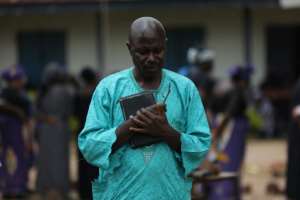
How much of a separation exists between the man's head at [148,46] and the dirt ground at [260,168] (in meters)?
6.11

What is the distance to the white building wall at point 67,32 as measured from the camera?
1766cm

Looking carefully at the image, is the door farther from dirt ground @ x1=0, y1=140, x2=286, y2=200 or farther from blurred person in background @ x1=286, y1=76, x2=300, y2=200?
blurred person in background @ x1=286, y1=76, x2=300, y2=200

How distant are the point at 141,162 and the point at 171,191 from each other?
19 cm

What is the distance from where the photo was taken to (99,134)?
13.0ft

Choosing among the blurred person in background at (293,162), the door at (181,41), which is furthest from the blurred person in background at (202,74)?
the door at (181,41)

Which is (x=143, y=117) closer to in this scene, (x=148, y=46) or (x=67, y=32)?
(x=148, y=46)

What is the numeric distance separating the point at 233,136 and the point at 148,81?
5127mm

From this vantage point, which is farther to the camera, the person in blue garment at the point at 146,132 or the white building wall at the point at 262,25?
the white building wall at the point at 262,25

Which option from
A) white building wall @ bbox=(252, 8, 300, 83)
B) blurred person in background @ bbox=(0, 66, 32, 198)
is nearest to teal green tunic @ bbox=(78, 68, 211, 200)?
blurred person in background @ bbox=(0, 66, 32, 198)

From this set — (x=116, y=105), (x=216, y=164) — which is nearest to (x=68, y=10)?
(x=216, y=164)

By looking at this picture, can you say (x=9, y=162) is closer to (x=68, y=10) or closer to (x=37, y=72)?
(x=68, y=10)

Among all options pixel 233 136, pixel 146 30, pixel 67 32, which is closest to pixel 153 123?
pixel 146 30

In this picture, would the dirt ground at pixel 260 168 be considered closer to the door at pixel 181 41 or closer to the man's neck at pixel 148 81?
the door at pixel 181 41

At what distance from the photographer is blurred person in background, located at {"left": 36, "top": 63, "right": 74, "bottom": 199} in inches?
385
